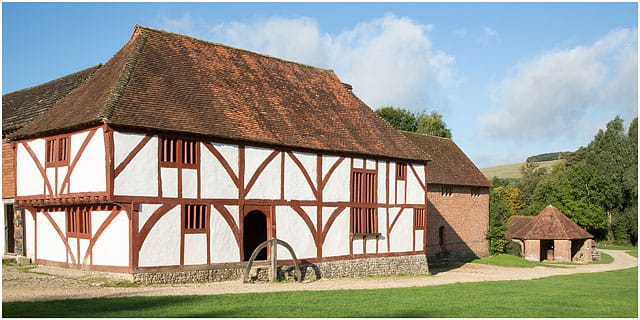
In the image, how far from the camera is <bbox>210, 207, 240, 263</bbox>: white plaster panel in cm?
2242

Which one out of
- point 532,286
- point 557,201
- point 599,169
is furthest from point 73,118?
point 599,169

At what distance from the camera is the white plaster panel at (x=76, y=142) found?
2122 centimetres

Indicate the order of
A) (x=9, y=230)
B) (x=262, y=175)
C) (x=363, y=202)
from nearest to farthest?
1. (x=262, y=175)
2. (x=9, y=230)
3. (x=363, y=202)

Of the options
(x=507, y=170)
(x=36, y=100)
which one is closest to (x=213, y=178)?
(x=36, y=100)

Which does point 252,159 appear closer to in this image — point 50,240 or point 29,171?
point 50,240

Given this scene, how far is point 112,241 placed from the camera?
2086 centimetres

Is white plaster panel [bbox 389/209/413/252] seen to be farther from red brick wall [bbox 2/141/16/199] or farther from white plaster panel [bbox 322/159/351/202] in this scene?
red brick wall [bbox 2/141/16/199]

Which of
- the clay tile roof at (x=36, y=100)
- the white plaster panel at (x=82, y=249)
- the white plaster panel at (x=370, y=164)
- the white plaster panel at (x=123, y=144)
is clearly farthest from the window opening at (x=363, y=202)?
the clay tile roof at (x=36, y=100)

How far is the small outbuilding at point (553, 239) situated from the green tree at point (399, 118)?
58.7 feet

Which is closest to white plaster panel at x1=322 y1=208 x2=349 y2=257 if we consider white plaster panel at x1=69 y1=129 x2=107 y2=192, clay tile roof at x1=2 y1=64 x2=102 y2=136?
white plaster panel at x1=69 y1=129 x2=107 y2=192

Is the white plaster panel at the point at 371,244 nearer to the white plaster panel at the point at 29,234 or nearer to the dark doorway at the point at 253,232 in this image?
the dark doorway at the point at 253,232

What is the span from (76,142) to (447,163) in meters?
25.3

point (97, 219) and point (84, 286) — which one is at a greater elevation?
point (97, 219)

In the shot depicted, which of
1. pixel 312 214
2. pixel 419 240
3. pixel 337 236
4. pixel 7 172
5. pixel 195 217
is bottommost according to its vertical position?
pixel 419 240
